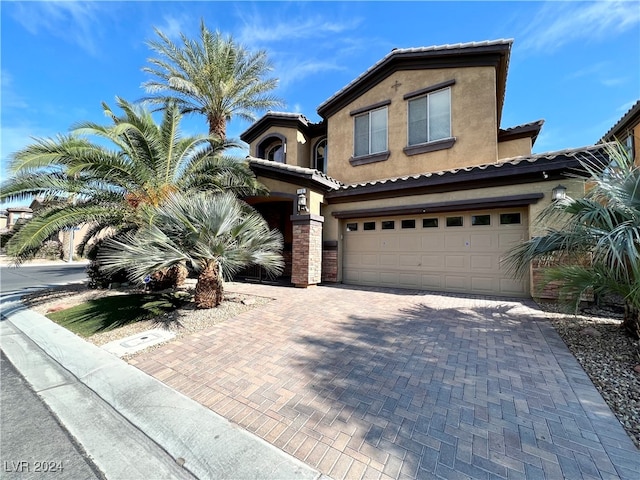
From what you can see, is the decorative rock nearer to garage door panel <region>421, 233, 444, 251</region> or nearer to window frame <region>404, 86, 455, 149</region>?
garage door panel <region>421, 233, 444, 251</region>

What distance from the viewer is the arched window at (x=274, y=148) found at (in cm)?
1515

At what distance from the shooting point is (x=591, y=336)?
4863 millimetres

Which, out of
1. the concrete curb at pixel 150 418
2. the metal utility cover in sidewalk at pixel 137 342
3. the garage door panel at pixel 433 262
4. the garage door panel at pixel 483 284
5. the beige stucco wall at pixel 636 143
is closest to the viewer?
the concrete curb at pixel 150 418

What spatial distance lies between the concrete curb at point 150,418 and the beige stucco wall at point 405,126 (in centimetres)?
1057

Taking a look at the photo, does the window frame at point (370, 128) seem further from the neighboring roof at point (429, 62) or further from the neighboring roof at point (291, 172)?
the neighboring roof at point (291, 172)

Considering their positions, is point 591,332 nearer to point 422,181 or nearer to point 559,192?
point 559,192

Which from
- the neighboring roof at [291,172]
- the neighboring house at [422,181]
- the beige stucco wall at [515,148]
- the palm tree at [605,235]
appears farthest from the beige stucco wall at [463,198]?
the beige stucco wall at [515,148]

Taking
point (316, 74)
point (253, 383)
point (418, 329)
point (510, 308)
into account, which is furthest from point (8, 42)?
point (510, 308)

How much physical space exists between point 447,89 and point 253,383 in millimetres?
11970

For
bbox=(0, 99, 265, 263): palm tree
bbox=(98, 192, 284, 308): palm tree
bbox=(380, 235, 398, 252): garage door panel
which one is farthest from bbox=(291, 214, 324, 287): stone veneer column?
bbox=(0, 99, 265, 263): palm tree

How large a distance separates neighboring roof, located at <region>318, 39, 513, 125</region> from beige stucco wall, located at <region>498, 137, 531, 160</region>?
63.0 inches

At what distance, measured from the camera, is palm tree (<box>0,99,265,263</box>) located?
7.24m

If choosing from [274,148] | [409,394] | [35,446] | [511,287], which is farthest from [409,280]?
[274,148]

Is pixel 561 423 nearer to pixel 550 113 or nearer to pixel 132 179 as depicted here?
pixel 132 179
